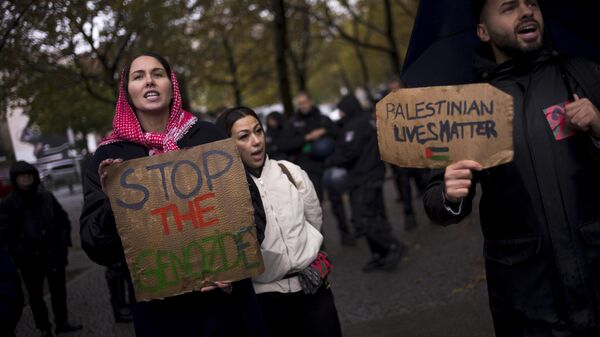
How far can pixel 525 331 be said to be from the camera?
236cm

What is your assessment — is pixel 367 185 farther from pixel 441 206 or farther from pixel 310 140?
pixel 441 206

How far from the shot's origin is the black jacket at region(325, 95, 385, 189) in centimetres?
728

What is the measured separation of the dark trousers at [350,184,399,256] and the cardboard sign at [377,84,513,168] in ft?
16.1

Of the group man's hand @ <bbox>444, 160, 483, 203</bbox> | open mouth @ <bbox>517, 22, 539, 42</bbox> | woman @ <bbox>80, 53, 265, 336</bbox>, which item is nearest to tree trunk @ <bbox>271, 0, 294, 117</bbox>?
woman @ <bbox>80, 53, 265, 336</bbox>

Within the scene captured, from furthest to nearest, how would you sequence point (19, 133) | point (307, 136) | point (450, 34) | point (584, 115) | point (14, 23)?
point (307, 136) → point (19, 133) → point (14, 23) → point (450, 34) → point (584, 115)

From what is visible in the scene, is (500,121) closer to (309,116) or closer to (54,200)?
(54,200)

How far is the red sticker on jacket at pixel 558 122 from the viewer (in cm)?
Result: 223

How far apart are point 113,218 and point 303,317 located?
4.28 ft

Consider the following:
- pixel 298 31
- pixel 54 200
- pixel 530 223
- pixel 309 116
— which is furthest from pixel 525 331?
pixel 298 31

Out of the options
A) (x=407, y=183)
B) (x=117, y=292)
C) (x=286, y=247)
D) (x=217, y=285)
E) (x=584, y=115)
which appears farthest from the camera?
(x=407, y=183)

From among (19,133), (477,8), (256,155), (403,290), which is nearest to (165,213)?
(256,155)

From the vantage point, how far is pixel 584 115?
2094 millimetres

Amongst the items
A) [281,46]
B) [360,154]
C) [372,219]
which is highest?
[281,46]

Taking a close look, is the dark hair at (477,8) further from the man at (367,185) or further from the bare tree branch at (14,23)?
the man at (367,185)
